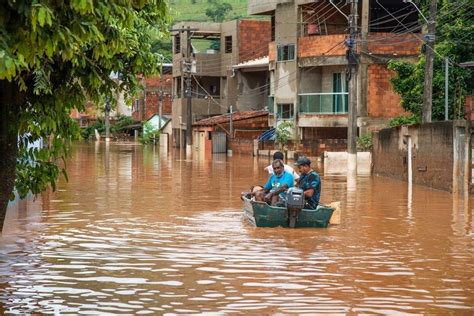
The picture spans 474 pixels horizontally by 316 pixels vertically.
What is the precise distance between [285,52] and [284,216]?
3922cm

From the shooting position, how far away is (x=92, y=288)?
13.6 m

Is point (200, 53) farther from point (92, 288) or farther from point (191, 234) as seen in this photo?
point (92, 288)

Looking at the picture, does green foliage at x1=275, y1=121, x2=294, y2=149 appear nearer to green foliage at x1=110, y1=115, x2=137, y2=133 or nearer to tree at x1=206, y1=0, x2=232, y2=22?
green foliage at x1=110, y1=115, x2=137, y2=133

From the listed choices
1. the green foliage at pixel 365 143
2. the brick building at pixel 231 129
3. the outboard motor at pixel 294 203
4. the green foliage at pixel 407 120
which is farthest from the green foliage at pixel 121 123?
the outboard motor at pixel 294 203

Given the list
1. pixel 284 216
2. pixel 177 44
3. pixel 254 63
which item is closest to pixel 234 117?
pixel 254 63

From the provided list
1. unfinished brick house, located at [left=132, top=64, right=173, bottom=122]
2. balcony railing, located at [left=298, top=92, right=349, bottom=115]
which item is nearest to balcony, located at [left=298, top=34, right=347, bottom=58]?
balcony railing, located at [left=298, top=92, right=349, bottom=115]

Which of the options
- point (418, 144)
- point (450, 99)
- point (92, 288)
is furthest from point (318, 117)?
point (92, 288)

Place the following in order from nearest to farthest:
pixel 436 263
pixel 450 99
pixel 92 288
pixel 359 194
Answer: pixel 92 288, pixel 436 263, pixel 359 194, pixel 450 99

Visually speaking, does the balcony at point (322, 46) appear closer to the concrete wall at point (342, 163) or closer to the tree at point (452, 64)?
the tree at point (452, 64)

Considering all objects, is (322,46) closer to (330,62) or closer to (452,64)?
(330,62)

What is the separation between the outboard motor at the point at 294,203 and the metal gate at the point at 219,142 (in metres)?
49.6

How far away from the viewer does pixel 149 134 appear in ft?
301

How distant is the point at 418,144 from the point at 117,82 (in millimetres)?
23083

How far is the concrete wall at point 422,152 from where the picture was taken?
98.8 feet
